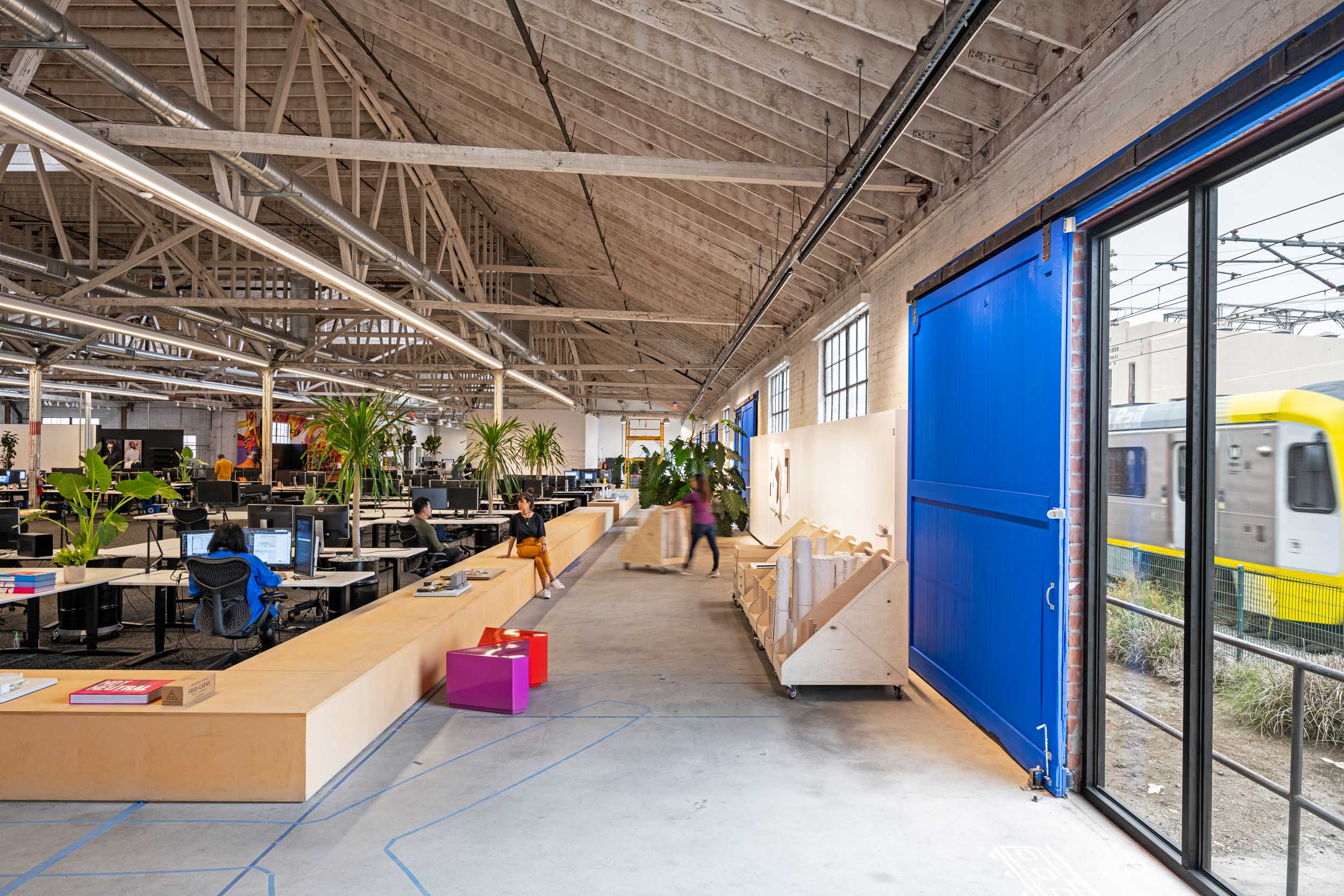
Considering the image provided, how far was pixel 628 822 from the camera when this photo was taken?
340 cm

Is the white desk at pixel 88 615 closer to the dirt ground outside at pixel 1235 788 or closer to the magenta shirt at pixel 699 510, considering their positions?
the magenta shirt at pixel 699 510

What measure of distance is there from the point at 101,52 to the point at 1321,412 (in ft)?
21.3

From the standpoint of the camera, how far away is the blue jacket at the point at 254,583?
511 centimetres

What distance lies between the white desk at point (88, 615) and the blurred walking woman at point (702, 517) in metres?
6.50

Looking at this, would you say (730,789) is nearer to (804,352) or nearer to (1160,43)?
(1160,43)

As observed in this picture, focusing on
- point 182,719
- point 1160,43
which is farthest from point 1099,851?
point 182,719

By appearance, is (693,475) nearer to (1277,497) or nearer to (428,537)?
(428,537)

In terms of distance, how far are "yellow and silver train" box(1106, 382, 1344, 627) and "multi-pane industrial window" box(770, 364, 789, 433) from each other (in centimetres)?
963

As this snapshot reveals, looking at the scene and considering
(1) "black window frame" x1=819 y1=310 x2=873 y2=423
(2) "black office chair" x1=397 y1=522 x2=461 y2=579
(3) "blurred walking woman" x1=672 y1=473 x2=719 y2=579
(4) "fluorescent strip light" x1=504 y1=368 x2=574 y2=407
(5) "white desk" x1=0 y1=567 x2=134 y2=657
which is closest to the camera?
(5) "white desk" x1=0 y1=567 x2=134 y2=657

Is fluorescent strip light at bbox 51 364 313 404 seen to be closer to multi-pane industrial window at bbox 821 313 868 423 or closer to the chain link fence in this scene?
multi-pane industrial window at bbox 821 313 868 423

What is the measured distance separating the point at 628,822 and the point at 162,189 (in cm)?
519

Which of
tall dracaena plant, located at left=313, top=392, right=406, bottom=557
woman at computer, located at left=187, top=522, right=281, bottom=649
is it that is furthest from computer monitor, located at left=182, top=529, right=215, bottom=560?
tall dracaena plant, located at left=313, top=392, right=406, bottom=557

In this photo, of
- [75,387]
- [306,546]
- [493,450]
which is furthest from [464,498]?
[75,387]

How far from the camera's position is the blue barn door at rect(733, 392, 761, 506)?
16.7 meters
